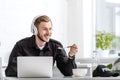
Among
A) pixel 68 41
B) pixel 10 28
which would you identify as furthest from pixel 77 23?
pixel 10 28

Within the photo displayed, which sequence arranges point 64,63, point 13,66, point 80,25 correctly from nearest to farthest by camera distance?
point 13,66 → point 64,63 → point 80,25

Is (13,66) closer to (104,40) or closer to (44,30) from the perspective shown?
(44,30)

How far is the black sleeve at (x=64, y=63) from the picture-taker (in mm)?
2605

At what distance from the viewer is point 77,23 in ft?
15.1

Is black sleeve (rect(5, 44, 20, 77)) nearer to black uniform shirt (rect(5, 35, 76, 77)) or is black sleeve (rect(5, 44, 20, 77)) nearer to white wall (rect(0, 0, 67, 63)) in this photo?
black uniform shirt (rect(5, 35, 76, 77))

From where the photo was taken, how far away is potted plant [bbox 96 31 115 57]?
4609 millimetres

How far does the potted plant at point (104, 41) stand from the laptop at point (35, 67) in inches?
103

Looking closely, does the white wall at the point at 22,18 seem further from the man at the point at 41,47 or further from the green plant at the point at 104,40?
the man at the point at 41,47

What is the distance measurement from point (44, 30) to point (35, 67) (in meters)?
0.68

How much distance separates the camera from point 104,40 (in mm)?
4613

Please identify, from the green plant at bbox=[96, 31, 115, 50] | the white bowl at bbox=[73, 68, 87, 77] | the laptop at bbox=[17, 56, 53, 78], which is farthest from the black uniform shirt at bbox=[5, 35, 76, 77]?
the green plant at bbox=[96, 31, 115, 50]

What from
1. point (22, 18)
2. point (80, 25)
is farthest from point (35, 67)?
point (80, 25)

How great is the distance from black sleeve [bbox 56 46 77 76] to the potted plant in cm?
189

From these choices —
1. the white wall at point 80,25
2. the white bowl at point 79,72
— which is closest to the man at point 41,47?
the white bowl at point 79,72
